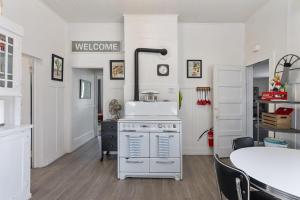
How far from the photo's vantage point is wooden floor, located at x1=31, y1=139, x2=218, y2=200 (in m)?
2.74

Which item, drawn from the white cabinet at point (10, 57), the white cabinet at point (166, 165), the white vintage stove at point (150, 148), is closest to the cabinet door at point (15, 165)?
the white cabinet at point (10, 57)

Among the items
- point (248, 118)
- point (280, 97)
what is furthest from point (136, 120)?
point (248, 118)

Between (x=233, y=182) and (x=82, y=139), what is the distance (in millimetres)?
4792

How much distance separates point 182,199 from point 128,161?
1007 millimetres

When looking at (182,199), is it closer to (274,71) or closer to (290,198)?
(290,198)

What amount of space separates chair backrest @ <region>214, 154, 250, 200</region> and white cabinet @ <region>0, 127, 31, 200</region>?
203 centimetres

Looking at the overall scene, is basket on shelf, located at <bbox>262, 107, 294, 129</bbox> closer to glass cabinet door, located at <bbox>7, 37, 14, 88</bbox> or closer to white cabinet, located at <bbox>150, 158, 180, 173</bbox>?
white cabinet, located at <bbox>150, 158, 180, 173</bbox>

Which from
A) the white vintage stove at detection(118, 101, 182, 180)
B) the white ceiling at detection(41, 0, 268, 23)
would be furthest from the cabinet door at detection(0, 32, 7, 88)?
the white ceiling at detection(41, 0, 268, 23)

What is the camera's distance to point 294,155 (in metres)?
1.86

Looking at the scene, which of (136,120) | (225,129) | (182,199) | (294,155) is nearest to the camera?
(294,155)

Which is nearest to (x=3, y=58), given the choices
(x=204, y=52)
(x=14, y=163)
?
(x=14, y=163)

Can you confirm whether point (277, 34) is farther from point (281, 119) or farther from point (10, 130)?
point (10, 130)

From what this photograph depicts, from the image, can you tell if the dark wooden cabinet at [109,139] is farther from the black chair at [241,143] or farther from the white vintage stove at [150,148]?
the black chair at [241,143]

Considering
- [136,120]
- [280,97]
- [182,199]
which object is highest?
[280,97]
